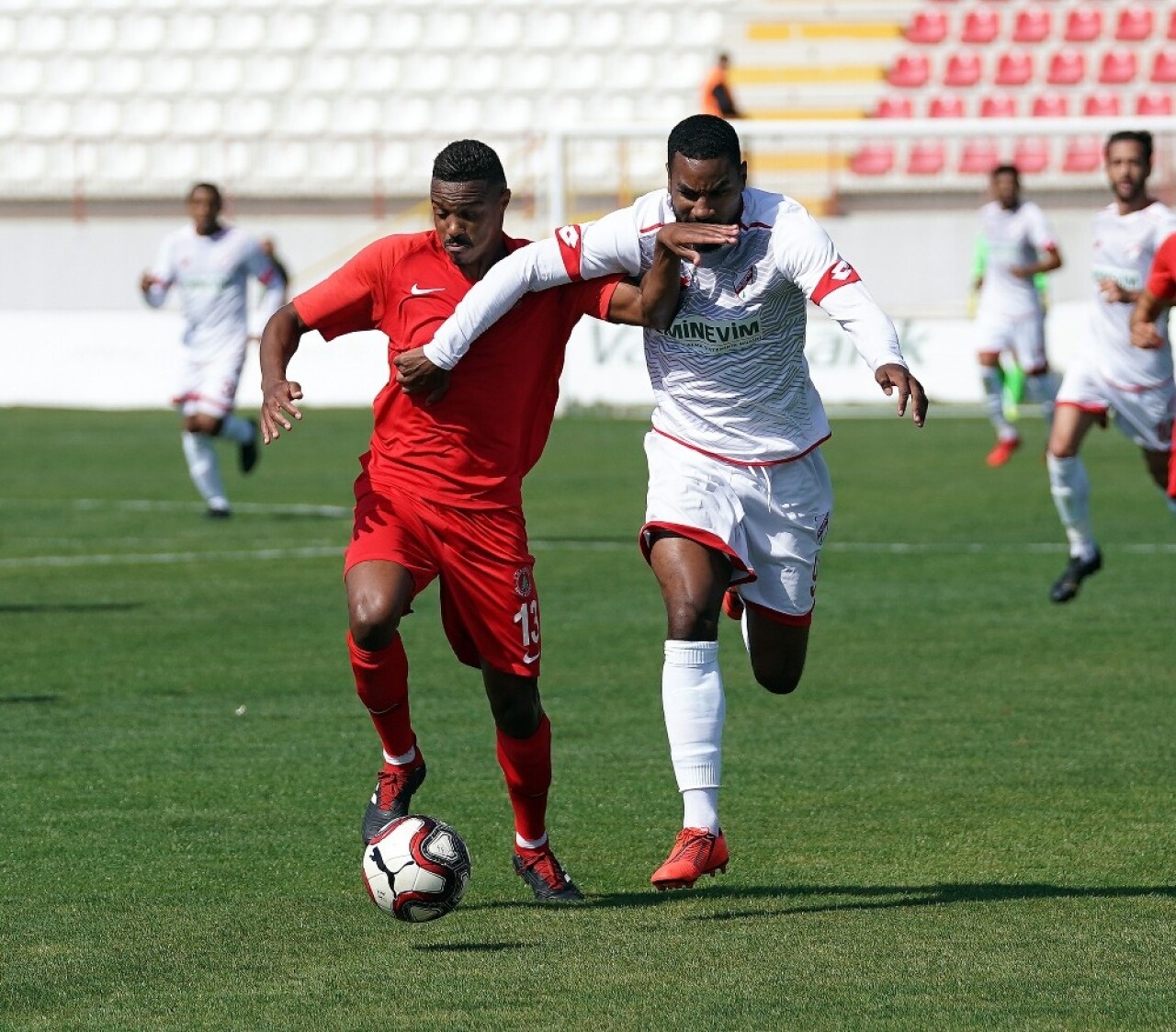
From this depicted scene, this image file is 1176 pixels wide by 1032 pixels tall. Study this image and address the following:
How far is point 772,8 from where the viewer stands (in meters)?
32.4

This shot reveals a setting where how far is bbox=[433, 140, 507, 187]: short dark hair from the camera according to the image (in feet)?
19.9

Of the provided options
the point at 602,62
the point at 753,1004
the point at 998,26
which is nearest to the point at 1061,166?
the point at 998,26

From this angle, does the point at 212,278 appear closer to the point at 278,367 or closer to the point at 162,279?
the point at 162,279

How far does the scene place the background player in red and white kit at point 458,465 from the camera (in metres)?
6.09

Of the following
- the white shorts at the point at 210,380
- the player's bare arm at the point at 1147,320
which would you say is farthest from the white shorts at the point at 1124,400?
the white shorts at the point at 210,380

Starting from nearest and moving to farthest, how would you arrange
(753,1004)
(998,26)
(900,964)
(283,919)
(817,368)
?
(753,1004), (900,964), (283,919), (817,368), (998,26)

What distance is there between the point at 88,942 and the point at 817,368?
1976 centimetres

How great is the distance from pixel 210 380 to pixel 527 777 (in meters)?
11.2

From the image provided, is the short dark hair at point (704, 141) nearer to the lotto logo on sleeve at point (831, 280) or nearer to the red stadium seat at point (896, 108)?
the lotto logo on sleeve at point (831, 280)

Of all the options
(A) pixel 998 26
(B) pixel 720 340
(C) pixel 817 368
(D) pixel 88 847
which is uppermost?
(B) pixel 720 340

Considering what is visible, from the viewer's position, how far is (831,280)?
6.14 meters

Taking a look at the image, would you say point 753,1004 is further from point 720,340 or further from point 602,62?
point 602,62

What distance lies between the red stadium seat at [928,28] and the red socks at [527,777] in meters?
26.9

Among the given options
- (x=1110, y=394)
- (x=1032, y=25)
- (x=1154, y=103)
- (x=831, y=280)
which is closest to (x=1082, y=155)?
(x=1154, y=103)
